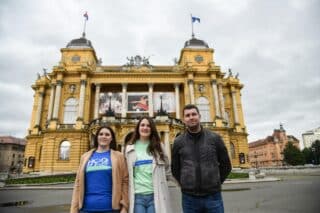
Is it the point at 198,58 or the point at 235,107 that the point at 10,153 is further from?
the point at 235,107

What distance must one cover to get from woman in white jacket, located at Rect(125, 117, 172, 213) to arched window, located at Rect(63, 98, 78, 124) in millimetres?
40118

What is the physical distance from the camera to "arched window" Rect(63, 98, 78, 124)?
1660 inches

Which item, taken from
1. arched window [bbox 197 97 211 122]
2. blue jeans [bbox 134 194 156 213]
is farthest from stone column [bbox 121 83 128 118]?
blue jeans [bbox 134 194 156 213]

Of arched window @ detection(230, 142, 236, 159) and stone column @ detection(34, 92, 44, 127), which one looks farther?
stone column @ detection(34, 92, 44, 127)

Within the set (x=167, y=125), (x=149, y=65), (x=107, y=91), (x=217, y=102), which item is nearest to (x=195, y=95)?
(x=217, y=102)

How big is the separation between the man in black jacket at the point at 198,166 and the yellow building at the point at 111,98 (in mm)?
35150

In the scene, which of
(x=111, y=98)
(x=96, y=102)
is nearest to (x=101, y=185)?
(x=111, y=98)

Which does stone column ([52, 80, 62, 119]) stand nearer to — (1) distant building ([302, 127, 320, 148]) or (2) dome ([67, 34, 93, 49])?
(2) dome ([67, 34, 93, 49])

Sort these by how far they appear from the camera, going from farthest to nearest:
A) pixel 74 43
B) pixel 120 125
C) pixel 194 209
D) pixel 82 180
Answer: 1. pixel 74 43
2. pixel 120 125
3. pixel 82 180
4. pixel 194 209

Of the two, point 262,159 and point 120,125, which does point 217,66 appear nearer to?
point 120,125

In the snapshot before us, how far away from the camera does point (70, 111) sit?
43.0 metres

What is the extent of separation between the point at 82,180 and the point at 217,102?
41.9 metres

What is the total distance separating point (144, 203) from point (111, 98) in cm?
4024

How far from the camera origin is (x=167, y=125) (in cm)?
3412
